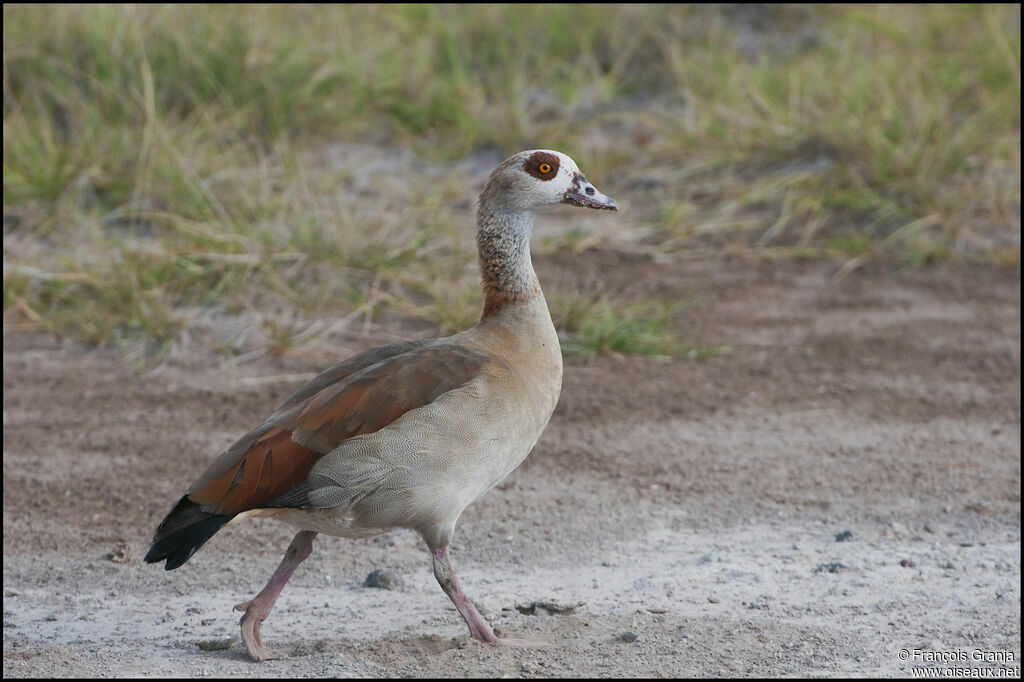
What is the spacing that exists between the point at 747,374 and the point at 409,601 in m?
2.85

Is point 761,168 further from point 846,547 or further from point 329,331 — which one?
point 846,547

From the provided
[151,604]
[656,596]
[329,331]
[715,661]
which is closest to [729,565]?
[656,596]

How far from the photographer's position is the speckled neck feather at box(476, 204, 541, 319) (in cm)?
433

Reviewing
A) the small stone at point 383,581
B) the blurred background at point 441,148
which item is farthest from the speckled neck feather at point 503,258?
the blurred background at point 441,148

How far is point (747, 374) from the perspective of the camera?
6738 millimetres

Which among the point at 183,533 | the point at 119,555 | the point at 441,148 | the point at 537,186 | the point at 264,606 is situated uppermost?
the point at 537,186

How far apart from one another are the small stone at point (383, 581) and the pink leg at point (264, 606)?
0.46m

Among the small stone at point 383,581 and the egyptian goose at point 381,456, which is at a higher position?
the egyptian goose at point 381,456

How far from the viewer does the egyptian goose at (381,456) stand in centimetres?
384

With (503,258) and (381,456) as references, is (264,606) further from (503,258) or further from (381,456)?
(503,258)

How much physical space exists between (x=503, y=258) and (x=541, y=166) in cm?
32

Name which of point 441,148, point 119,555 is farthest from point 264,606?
point 441,148

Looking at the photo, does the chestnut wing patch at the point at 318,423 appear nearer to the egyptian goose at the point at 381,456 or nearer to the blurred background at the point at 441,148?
the egyptian goose at the point at 381,456

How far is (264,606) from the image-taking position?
13.1 ft
